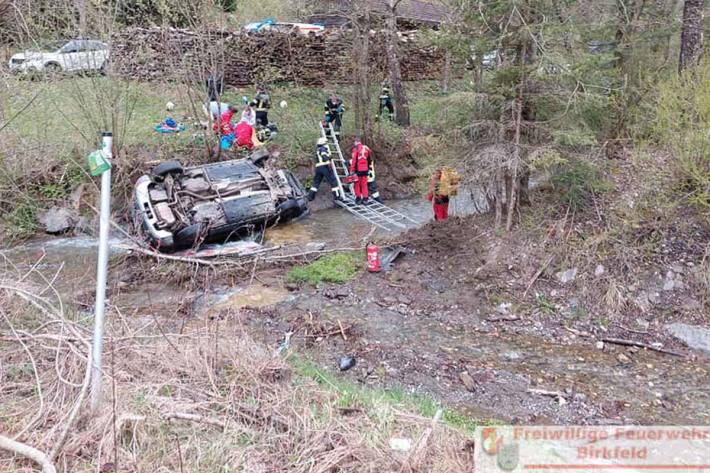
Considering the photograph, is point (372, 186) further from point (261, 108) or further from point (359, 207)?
point (261, 108)

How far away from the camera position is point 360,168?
13.4 meters

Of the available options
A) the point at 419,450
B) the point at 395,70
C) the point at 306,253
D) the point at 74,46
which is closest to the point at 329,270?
the point at 306,253

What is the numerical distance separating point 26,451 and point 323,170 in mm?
10805

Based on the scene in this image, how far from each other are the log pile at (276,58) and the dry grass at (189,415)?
9.54m

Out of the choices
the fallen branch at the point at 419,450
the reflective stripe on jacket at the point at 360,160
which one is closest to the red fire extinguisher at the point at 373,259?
the reflective stripe on jacket at the point at 360,160

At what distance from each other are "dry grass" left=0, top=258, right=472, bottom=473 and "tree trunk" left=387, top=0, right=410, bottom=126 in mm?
12919

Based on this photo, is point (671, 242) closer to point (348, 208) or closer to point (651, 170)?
point (651, 170)

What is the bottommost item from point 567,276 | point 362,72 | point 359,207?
point 359,207

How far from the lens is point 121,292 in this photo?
9.43 m

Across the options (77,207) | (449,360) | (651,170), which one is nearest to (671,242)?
(651,170)

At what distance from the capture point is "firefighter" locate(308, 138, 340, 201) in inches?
535

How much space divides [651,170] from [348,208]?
6763 mm

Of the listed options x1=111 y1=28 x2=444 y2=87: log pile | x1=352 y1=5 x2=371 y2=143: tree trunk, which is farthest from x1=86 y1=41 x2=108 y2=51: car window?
x1=352 y1=5 x2=371 y2=143: tree trunk

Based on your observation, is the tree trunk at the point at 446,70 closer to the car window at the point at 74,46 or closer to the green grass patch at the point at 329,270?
the green grass patch at the point at 329,270
